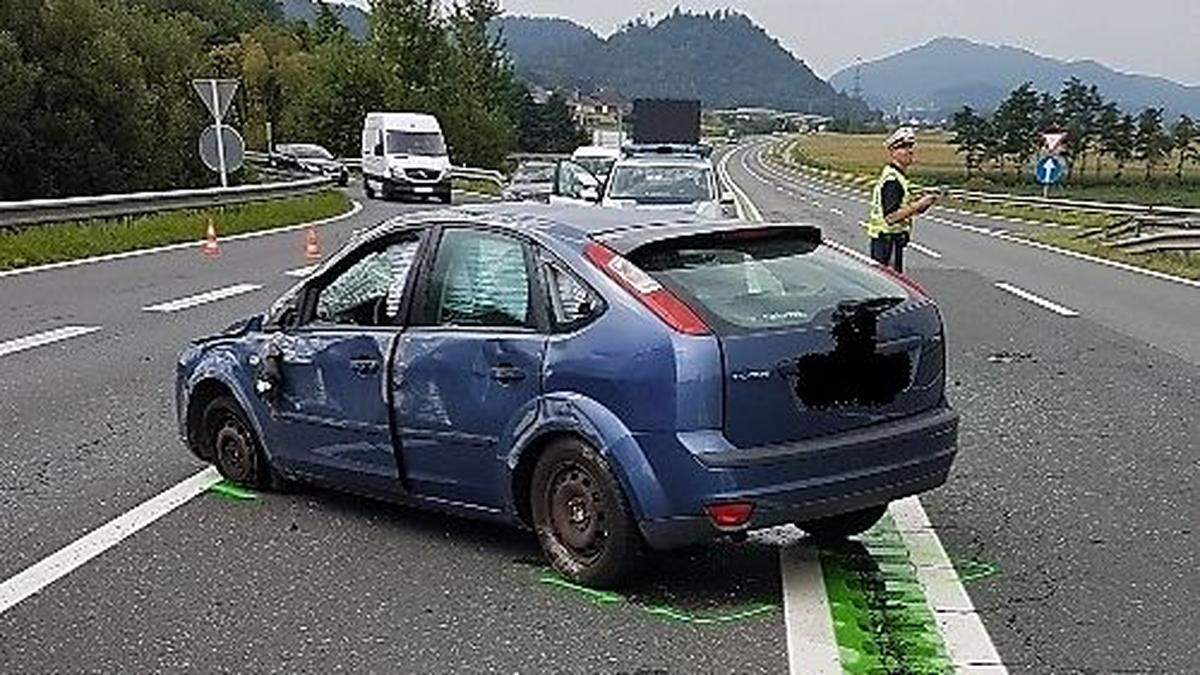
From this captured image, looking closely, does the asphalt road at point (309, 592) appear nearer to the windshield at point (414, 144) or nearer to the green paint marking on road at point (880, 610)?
the green paint marking on road at point (880, 610)

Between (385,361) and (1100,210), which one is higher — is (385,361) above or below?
above

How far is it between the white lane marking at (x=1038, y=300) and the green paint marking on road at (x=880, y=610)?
10430mm

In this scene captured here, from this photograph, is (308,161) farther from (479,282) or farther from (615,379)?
(615,379)

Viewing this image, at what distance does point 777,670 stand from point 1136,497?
322cm

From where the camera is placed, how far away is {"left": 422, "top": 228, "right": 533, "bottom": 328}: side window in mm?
6301

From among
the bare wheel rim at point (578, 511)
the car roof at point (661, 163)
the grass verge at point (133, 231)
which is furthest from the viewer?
the car roof at point (661, 163)

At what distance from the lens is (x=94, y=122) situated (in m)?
42.4

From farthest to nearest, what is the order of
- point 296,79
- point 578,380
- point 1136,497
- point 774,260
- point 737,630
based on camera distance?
point 296,79 → point 1136,497 → point 774,260 → point 578,380 → point 737,630

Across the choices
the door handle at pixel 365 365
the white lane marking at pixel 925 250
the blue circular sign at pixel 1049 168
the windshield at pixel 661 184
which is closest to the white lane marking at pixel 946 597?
the door handle at pixel 365 365

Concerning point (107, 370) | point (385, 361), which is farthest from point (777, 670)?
point (107, 370)

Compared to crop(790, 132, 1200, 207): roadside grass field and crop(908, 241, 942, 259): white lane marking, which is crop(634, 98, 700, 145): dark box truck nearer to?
crop(790, 132, 1200, 207): roadside grass field

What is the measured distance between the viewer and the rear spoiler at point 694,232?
6.18 meters

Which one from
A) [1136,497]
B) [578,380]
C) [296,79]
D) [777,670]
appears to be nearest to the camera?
[777,670]

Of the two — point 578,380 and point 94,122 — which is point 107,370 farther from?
point 94,122
